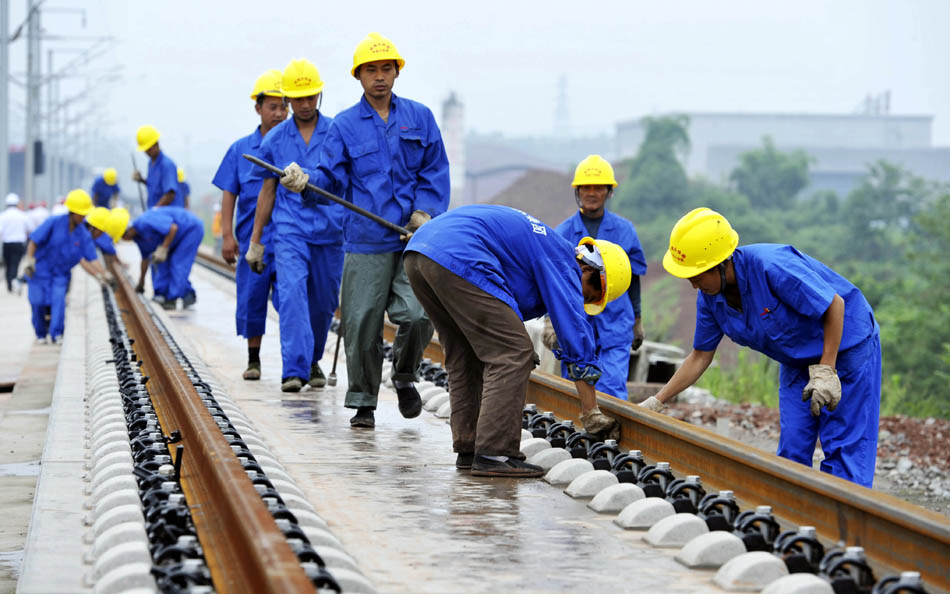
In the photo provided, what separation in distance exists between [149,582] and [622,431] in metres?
2.80

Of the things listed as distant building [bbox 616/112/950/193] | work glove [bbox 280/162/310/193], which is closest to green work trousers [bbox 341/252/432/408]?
work glove [bbox 280/162/310/193]

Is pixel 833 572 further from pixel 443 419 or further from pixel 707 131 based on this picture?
pixel 707 131

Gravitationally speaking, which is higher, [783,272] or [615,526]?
[783,272]

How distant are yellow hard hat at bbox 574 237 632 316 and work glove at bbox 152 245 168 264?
9.90 meters

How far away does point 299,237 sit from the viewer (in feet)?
27.8

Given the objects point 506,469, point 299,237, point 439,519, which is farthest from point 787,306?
point 299,237

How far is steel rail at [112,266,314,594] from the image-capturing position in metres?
3.23

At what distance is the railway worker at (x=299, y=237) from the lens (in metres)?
8.23

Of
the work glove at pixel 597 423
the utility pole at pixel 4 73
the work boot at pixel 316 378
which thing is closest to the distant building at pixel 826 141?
the utility pole at pixel 4 73

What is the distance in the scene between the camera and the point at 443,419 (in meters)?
7.34

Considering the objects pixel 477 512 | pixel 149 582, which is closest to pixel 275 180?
pixel 477 512

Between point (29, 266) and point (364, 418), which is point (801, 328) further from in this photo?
point (29, 266)

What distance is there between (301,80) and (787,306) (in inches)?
158

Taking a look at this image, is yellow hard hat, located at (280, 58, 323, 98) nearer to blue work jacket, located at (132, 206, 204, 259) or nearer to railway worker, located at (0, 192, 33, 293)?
blue work jacket, located at (132, 206, 204, 259)
